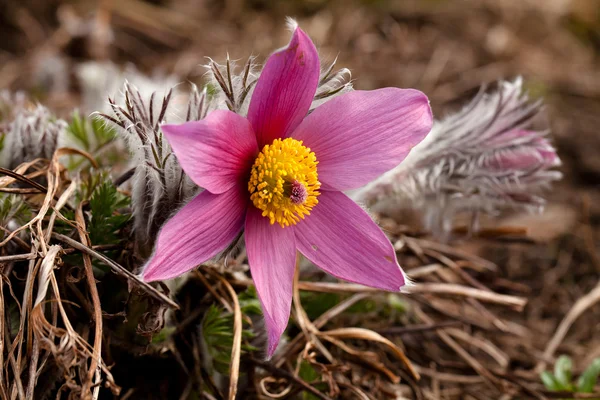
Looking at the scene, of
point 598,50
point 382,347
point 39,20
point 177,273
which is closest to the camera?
point 177,273

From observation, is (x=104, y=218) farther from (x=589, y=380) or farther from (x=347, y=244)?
(x=589, y=380)

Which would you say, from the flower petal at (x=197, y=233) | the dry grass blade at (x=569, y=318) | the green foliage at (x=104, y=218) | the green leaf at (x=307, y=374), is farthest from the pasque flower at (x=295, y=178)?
the dry grass blade at (x=569, y=318)

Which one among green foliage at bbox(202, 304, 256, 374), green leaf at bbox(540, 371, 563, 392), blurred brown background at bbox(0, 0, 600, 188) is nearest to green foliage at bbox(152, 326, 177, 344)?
green foliage at bbox(202, 304, 256, 374)

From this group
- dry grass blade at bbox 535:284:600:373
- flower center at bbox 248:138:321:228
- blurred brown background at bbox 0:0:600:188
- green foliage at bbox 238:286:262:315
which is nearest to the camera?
flower center at bbox 248:138:321:228

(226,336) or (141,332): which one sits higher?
(141,332)

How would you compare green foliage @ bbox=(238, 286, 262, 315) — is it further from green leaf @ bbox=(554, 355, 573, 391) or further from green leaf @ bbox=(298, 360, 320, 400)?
green leaf @ bbox=(554, 355, 573, 391)

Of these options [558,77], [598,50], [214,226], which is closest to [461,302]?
[214,226]

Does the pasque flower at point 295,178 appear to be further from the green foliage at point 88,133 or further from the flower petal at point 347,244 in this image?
the green foliage at point 88,133

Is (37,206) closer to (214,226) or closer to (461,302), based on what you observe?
(214,226)
